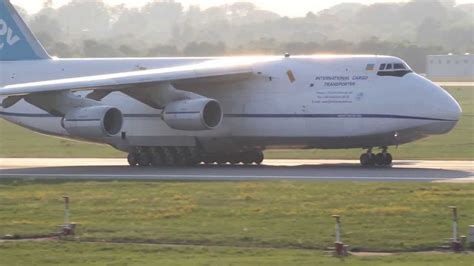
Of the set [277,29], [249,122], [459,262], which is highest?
[277,29]

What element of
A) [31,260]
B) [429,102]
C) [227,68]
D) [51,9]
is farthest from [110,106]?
[51,9]

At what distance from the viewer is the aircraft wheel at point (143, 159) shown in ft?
119

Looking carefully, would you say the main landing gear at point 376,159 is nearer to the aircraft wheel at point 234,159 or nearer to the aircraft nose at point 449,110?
the aircraft nose at point 449,110

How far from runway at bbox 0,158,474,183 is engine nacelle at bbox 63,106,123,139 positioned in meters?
1.13

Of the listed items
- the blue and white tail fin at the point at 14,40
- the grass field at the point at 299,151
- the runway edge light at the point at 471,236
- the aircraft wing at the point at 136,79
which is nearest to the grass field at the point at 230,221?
the runway edge light at the point at 471,236

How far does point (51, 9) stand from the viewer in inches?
4727

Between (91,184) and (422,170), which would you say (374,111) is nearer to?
(422,170)

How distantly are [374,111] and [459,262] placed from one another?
16.6 meters

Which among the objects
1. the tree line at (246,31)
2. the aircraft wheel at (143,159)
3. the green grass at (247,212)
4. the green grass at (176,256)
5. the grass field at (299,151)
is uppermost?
the tree line at (246,31)

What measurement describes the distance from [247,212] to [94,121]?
41.2ft

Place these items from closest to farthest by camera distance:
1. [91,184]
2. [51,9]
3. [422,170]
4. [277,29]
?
1. [91,184]
2. [422,170]
3. [277,29]
4. [51,9]

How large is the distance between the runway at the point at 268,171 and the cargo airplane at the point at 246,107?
0.81m

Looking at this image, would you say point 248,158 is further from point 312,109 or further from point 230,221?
point 230,221

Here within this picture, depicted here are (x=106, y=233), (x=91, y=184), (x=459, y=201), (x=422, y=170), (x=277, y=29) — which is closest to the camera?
(x=106, y=233)
